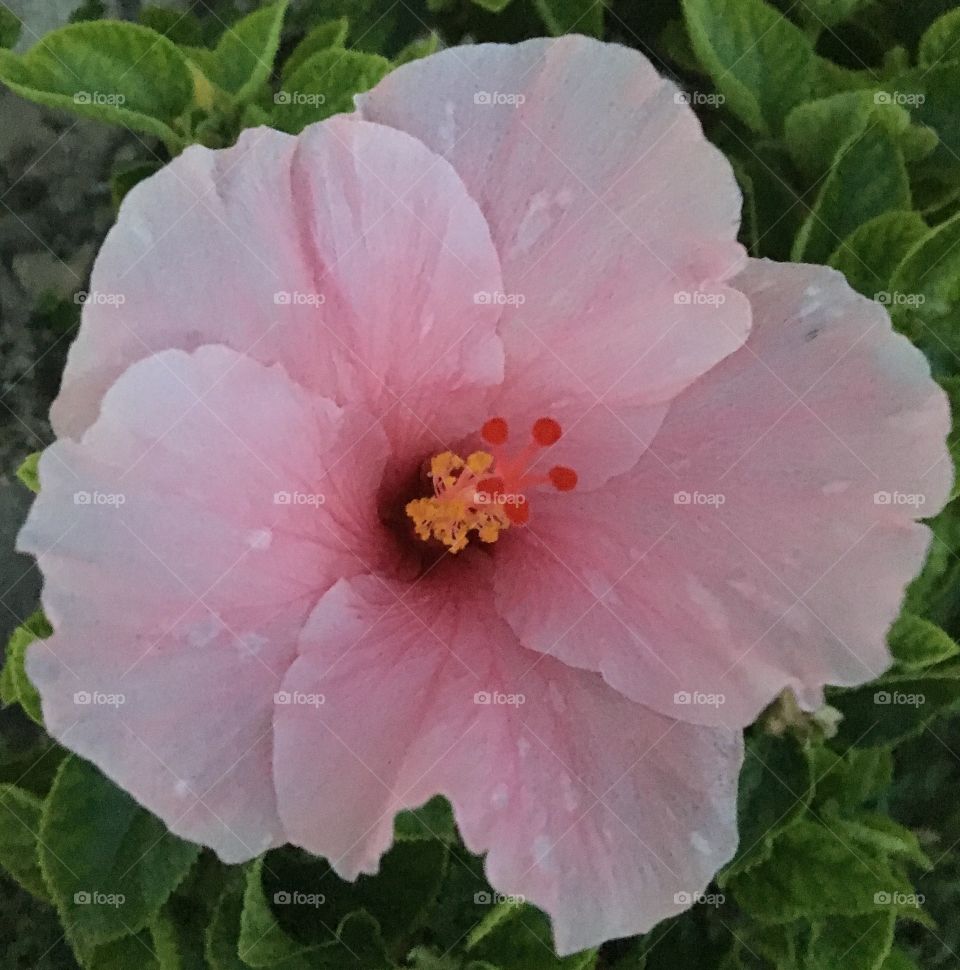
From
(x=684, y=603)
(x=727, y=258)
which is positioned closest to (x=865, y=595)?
(x=684, y=603)

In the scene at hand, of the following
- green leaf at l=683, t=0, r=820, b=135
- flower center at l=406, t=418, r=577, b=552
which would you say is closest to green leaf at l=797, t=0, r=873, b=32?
green leaf at l=683, t=0, r=820, b=135

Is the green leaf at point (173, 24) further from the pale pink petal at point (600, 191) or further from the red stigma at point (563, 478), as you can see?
the red stigma at point (563, 478)

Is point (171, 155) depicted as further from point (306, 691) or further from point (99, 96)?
point (306, 691)
